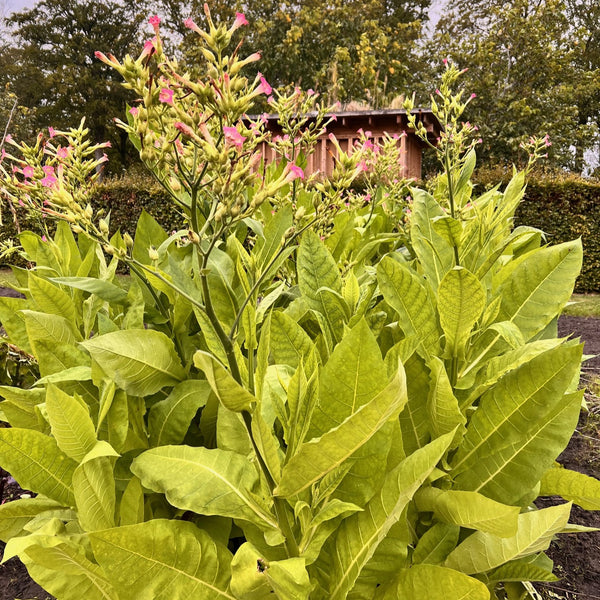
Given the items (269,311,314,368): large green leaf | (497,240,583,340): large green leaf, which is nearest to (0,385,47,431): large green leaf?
(269,311,314,368): large green leaf

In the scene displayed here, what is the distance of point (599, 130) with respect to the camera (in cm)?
2891

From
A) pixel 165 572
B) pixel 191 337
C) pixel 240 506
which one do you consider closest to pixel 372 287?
pixel 191 337

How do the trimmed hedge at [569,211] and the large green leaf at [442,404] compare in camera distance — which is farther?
the trimmed hedge at [569,211]

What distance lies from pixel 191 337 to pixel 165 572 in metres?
0.54

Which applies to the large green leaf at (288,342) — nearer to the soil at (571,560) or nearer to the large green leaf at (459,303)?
the large green leaf at (459,303)

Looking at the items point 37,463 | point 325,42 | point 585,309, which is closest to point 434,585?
point 37,463

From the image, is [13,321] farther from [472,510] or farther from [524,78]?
[524,78]

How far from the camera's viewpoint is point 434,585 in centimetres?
81

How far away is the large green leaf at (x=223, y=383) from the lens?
1.93 ft

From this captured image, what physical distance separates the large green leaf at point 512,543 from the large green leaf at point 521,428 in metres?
0.07

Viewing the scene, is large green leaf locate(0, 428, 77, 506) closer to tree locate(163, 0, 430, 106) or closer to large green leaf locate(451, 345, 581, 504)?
large green leaf locate(451, 345, 581, 504)

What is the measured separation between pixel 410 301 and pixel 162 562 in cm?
65

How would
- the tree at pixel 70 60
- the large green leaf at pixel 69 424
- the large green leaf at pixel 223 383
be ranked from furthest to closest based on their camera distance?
the tree at pixel 70 60 → the large green leaf at pixel 69 424 → the large green leaf at pixel 223 383

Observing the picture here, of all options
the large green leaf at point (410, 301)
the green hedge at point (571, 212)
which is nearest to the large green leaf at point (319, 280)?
the large green leaf at point (410, 301)
